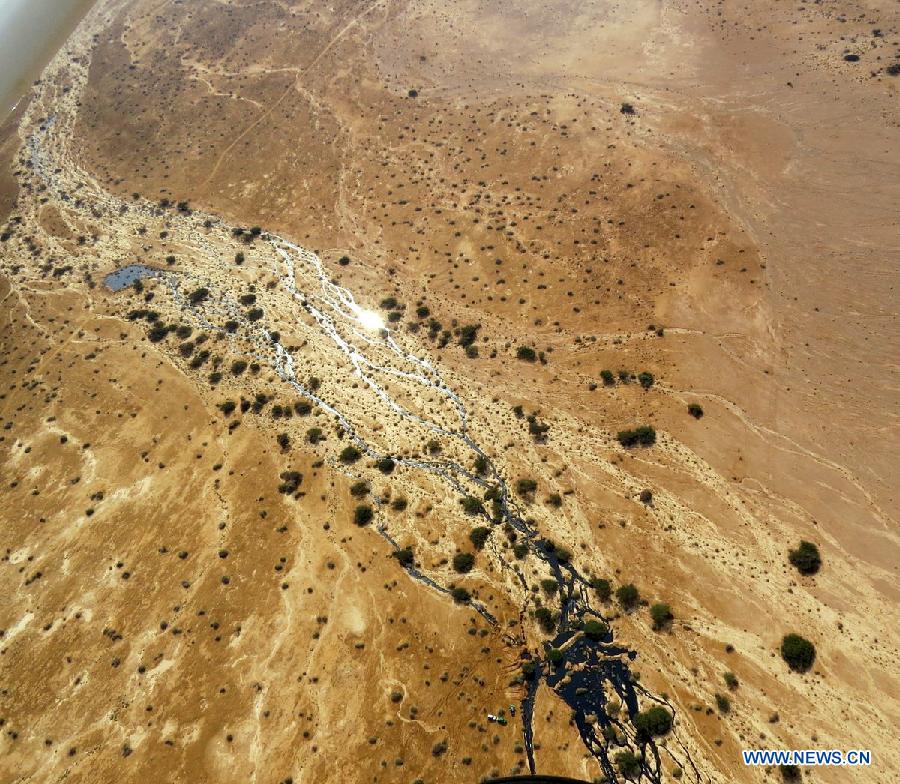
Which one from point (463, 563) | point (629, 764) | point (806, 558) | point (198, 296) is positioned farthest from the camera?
point (198, 296)

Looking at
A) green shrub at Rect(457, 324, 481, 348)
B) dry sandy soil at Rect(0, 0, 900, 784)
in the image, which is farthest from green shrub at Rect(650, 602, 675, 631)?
green shrub at Rect(457, 324, 481, 348)

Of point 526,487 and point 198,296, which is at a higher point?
point 198,296

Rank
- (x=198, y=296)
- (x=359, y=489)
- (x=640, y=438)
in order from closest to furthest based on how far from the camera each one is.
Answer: (x=359, y=489) → (x=640, y=438) → (x=198, y=296)

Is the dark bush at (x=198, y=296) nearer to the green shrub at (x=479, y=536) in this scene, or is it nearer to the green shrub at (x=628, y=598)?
the green shrub at (x=479, y=536)

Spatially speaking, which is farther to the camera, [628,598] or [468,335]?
[468,335]

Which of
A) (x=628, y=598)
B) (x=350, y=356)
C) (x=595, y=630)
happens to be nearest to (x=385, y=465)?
(x=350, y=356)

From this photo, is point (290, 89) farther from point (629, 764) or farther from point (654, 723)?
point (629, 764)

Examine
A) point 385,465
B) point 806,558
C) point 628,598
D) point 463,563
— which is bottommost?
Answer: point 806,558
